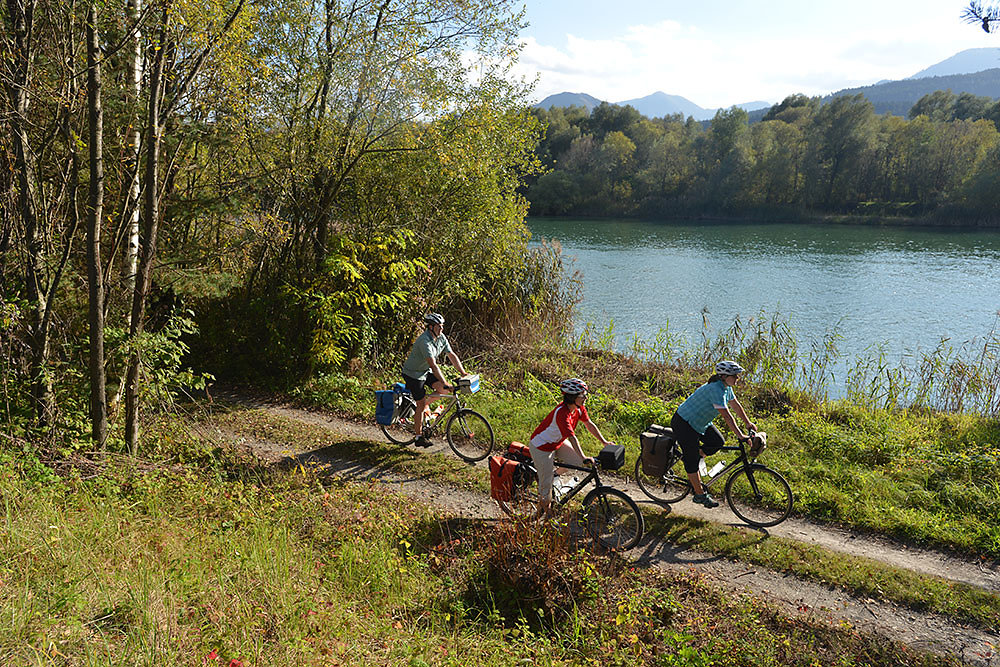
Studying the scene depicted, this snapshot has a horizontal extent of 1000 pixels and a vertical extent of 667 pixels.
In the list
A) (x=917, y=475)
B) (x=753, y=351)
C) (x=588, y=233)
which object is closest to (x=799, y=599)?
(x=917, y=475)

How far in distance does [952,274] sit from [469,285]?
98.7 feet

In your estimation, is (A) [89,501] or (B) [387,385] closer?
(A) [89,501]

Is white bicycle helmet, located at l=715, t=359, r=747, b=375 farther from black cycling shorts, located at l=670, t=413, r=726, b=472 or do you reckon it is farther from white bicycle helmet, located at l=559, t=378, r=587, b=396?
white bicycle helmet, located at l=559, t=378, r=587, b=396

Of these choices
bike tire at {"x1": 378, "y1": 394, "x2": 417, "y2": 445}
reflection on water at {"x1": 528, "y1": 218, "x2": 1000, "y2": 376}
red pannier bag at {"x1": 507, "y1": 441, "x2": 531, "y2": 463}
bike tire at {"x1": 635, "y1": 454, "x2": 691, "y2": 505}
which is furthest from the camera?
reflection on water at {"x1": 528, "y1": 218, "x2": 1000, "y2": 376}

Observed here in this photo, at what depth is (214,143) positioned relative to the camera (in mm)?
9977

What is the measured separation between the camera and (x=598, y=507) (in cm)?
656

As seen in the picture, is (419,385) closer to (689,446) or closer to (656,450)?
(656,450)

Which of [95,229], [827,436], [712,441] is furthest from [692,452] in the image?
[95,229]

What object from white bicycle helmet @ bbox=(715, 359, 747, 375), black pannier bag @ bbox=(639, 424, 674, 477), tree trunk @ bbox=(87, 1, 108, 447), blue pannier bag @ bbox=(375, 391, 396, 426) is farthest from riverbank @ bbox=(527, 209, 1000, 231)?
tree trunk @ bbox=(87, 1, 108, 447)

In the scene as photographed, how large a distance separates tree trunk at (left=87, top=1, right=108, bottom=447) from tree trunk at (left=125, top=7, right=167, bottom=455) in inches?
13.3

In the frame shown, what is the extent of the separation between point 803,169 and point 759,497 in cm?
6278

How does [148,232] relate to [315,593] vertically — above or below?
above

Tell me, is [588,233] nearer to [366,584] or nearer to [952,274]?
[952,274]

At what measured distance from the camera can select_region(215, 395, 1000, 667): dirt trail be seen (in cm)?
539
